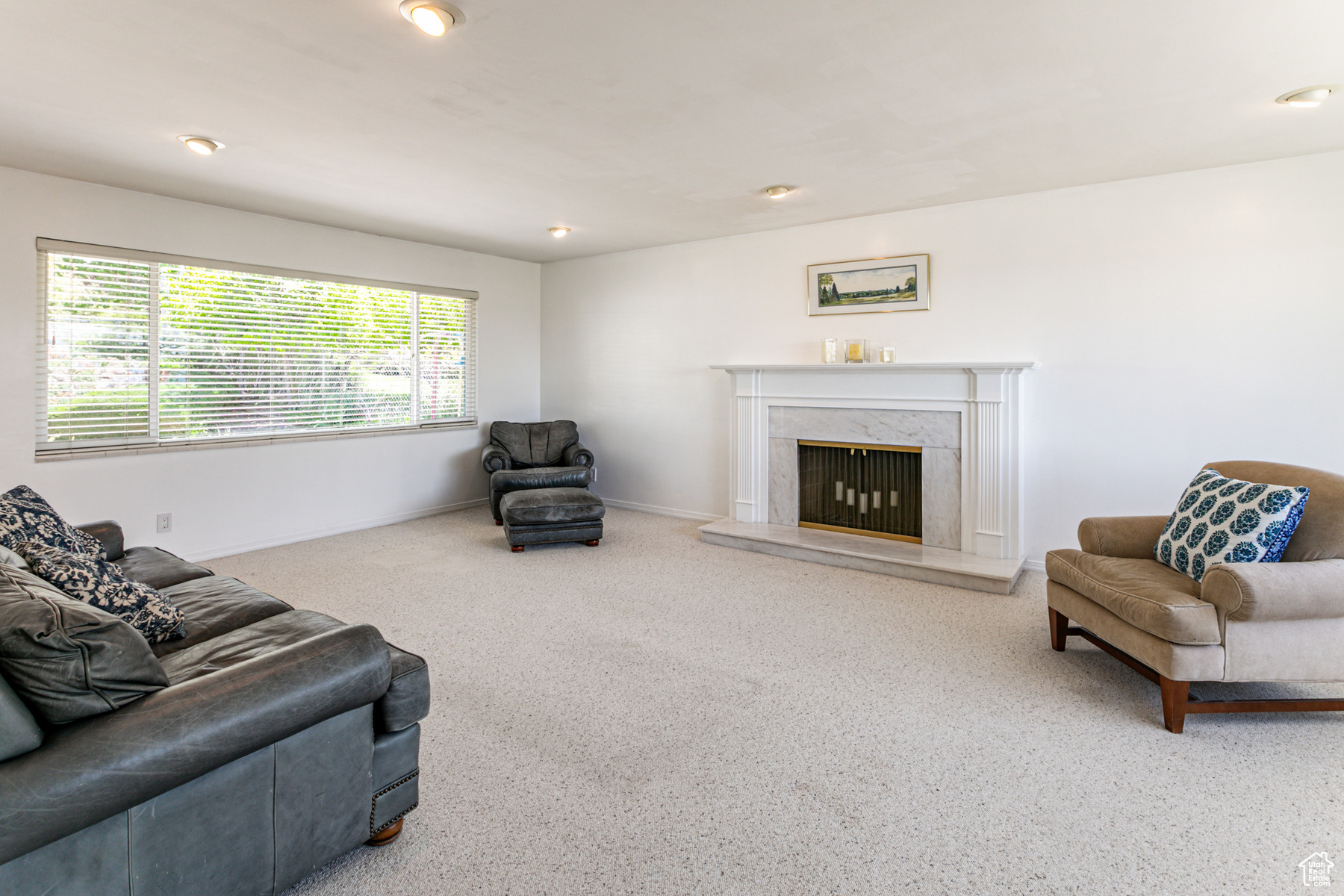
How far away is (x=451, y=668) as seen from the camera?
297cm

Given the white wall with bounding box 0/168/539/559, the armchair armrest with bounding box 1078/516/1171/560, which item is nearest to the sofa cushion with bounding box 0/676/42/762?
the armchair armrest with bounding box 1078/516/1171/560

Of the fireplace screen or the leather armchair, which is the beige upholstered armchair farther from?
the leather armchair

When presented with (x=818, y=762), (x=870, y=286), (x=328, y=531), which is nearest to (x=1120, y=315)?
(x=870, y=286)

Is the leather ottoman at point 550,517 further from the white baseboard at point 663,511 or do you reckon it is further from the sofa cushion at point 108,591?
the sofa cushion at point 108,591

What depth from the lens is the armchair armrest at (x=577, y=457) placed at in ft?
20.4

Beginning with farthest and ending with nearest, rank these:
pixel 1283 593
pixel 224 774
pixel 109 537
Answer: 1. pixel 109 537
2. pixel 1283 593
3. pixel 224 774

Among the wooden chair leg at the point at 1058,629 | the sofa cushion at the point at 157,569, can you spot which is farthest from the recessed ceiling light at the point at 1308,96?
the sofa cushion at the point at 157,569

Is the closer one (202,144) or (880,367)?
(202,144)

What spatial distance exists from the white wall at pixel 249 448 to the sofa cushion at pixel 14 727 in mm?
3851

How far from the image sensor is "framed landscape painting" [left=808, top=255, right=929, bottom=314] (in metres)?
4.83

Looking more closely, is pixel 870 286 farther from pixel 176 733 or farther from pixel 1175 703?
pixel 176 733

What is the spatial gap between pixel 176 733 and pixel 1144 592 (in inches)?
119

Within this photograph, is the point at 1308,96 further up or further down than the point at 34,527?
further up

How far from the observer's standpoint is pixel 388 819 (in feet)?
5.93
